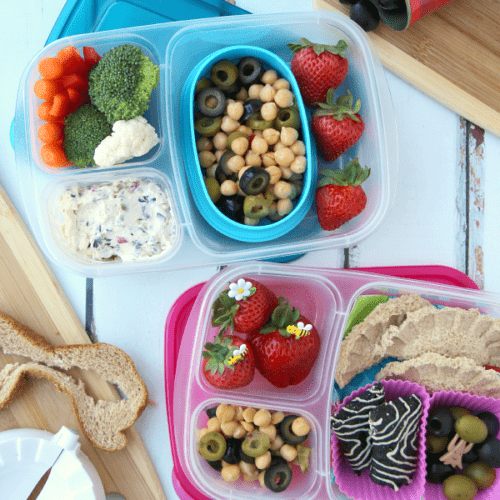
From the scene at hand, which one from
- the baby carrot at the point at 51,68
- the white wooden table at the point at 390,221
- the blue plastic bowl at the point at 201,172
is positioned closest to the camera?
the baby carrot at the point at 51,68

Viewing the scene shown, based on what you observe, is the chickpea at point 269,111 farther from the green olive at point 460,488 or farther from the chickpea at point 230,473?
the green olive at point 460,488

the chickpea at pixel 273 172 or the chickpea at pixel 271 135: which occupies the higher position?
the chickpea at pixel 271 135

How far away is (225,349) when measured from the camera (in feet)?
3.50

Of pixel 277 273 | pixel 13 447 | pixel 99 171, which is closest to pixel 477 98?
pixel 277 273

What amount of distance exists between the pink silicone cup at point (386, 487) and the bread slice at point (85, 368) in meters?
0.49

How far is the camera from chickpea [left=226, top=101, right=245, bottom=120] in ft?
3.77

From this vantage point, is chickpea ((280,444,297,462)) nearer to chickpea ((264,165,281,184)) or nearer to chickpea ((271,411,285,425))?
chickpea ((271,411,285,425))

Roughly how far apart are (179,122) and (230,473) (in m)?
0.83

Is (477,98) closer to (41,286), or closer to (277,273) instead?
(277,273)

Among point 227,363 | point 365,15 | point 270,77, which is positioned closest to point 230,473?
point 227,363

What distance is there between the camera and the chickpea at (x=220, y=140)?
117cm

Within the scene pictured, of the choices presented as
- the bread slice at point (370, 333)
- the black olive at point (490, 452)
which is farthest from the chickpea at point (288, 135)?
the black olive at point (490, 452)

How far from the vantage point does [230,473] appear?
3.69 ft

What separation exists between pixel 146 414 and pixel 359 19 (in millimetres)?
1118
